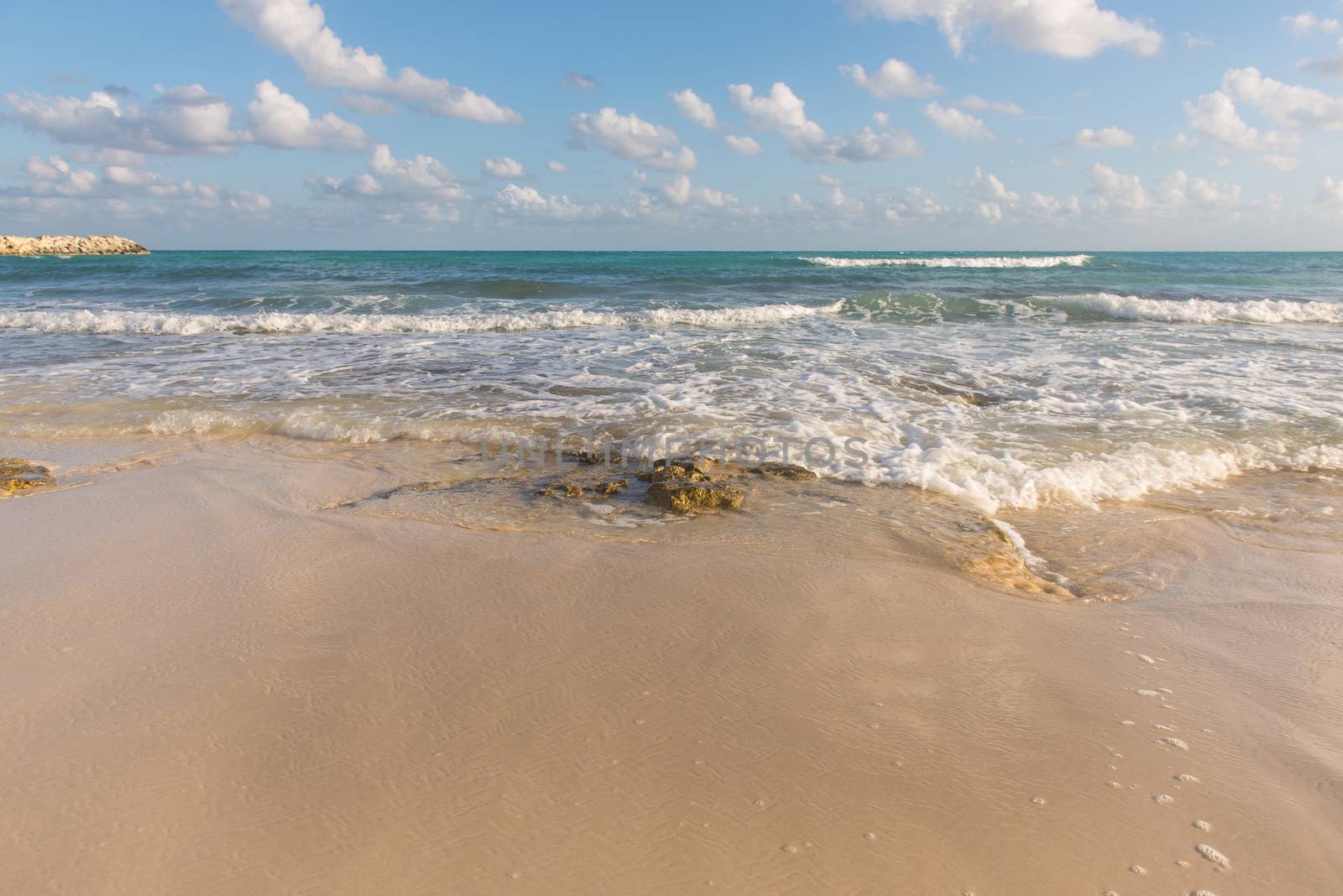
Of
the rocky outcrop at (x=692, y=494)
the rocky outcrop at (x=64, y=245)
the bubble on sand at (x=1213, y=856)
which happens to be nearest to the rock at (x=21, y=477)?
the rocky outcrop at (x=692, y=494)

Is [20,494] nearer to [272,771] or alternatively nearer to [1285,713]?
[272,771]

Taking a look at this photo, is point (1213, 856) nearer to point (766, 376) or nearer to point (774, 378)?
point (774, 378)

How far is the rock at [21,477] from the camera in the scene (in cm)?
446

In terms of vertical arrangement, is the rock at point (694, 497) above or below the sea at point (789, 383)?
below

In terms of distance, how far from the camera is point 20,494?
14.4 feet

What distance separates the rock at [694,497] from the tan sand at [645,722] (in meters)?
0.47

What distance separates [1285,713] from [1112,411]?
465 centimetres

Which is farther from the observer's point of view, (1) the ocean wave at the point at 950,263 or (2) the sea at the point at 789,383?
(1) the ocean wave at the point at 950,263

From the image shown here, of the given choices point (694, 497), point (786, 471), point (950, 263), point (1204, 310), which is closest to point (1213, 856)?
point (694, 497)

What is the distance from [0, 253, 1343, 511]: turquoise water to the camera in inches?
218

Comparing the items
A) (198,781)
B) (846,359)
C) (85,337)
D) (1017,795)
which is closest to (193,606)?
(198,781)

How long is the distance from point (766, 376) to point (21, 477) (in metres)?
6.20

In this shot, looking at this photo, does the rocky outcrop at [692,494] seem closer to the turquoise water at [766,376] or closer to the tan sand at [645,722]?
the tan sand at [645,722]

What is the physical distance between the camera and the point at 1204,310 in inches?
669
